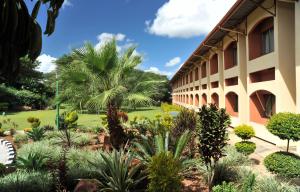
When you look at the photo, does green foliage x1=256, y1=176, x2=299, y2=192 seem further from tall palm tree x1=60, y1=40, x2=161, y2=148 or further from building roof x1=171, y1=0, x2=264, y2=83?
building roof x1=171, y1=0, x2=264, y2=83

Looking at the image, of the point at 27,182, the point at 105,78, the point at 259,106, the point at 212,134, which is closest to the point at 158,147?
the point at 212,134

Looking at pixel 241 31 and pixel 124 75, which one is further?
→ pixel 241 31

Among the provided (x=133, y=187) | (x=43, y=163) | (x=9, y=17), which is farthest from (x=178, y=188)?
(x=43, y=163)

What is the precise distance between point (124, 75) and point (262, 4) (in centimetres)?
618

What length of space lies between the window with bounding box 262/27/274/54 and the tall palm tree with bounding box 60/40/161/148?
5.91 metres

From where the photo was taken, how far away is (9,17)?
3.04 meters

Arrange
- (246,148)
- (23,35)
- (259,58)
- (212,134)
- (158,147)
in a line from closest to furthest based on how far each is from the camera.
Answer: (23,35) < (212,134) < (158,147) < (246,148) < (259,58)

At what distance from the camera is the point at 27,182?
18.1 ft

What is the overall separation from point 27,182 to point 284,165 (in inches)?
215

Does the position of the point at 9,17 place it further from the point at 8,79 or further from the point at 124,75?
the point at 124,75

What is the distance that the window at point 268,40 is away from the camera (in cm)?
1223

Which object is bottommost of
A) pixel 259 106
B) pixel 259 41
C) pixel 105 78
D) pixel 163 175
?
pixel 163 175

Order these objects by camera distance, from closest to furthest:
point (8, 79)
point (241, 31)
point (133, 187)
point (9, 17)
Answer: point (9, 17) → point (8, 79) → point (133, 187) → point (241, 31)

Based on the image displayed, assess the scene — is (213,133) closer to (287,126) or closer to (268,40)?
(287,126)
